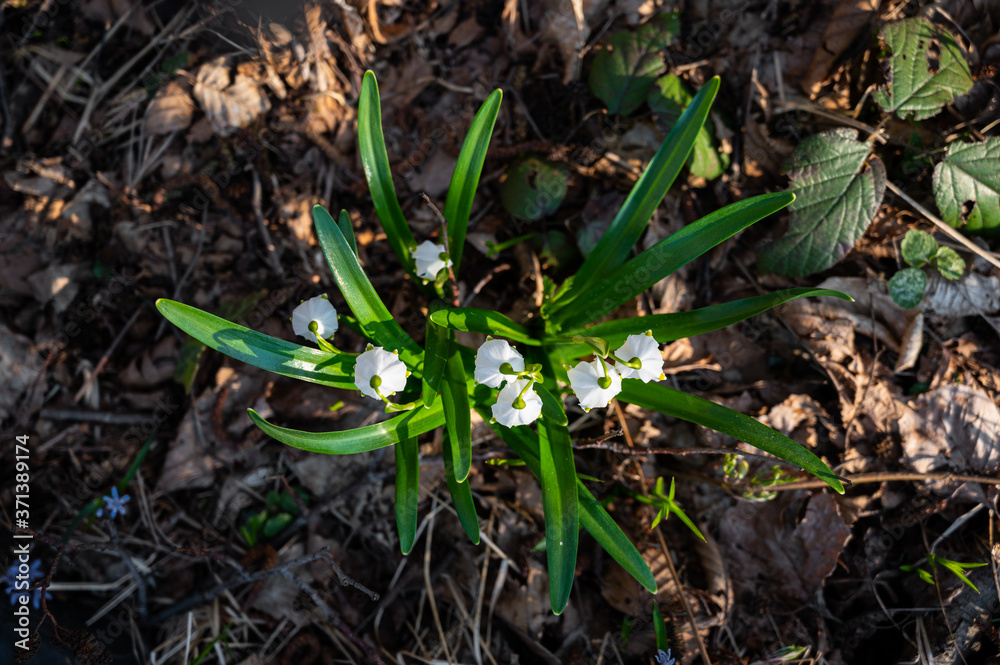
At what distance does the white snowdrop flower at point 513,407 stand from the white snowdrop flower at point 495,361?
0.12 feet

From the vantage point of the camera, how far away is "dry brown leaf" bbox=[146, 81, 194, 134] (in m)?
2.78

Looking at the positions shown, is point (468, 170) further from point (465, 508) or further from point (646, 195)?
point (465, 508)

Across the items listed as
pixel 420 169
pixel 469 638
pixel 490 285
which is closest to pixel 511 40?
pixel 420 169

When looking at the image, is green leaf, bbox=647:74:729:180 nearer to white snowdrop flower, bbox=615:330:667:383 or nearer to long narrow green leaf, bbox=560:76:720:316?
long narrow green leaf, bbox=560:76:720:316

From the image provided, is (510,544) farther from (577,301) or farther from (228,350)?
(228,350)

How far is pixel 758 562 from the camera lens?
223 centimetres

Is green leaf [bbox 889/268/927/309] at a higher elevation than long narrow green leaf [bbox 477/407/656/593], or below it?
higher

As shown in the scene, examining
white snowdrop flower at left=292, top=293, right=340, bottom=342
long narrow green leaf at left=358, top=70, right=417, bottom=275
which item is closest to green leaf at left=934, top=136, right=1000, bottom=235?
long narrow green leaf at left=358, top=70, right=417, bottom=275

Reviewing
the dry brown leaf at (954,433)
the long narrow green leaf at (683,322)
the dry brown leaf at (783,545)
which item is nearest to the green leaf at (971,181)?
the dry brown leaf at (954,433)

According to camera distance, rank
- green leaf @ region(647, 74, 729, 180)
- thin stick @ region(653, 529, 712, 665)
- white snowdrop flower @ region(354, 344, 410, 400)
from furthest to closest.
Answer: green leaf @ region(647, 74, 729, 180) < thin stick @ region(653, 529, 712, 665) < white snowdrop flower @ region(354, 344, 410, 400)

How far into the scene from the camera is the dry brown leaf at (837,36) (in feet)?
7.77

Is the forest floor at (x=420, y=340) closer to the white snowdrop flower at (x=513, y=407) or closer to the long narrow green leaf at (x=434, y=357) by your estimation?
the long narrow green leaf at (x=434, y=357)

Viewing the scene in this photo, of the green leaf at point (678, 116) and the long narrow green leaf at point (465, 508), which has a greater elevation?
the green leaf at point (678, 116)

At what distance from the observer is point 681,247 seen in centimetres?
164
